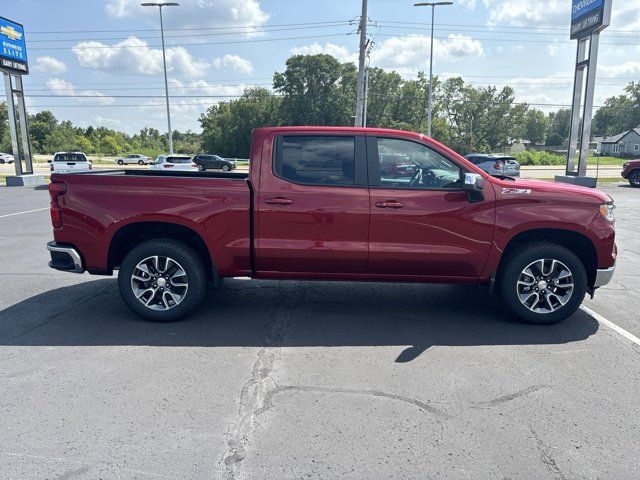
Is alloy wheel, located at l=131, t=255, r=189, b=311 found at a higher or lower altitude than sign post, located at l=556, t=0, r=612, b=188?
lower

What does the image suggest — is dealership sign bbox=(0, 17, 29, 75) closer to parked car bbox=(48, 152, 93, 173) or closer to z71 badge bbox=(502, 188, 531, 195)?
parked car bbox=(48, 152, 93, 173)

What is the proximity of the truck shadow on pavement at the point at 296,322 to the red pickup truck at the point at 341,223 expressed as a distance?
313 millimetres

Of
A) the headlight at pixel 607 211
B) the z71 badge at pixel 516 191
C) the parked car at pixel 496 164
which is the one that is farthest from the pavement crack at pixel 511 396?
the parked car at pixel 496 164

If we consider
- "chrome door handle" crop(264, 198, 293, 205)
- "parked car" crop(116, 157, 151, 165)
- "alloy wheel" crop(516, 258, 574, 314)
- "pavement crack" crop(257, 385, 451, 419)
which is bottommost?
"parked car" crop(116, 157, 151, 165)

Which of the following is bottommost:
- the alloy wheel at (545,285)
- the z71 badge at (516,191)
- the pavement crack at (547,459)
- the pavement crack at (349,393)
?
the pavement crack at (547,459)

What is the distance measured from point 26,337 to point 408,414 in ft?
11.8

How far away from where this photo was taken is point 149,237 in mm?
5258

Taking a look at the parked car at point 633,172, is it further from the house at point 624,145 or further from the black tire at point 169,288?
the house at point 624,145

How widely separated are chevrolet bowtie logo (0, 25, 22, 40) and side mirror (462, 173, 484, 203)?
2632 centimetres

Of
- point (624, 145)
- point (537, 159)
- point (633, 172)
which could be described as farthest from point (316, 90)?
point (624, 145)

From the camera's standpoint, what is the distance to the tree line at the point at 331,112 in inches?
3174

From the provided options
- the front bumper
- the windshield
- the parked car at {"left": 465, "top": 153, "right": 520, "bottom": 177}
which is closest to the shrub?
the parked car at {"left": 465, "top": 153, "right": 520, "bottom": 177}

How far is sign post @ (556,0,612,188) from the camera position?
805 inches

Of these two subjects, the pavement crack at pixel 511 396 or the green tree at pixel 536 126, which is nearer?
the pavement crack at pixel 511 396
